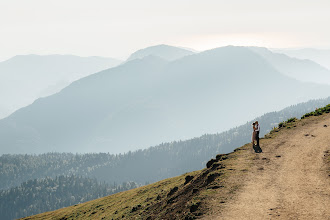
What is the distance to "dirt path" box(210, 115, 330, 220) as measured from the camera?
23781 millimetres

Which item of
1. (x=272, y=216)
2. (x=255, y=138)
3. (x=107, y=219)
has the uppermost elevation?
(x=255, y=138)

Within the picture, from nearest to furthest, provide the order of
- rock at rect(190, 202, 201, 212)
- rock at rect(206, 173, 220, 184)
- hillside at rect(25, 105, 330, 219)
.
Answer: hillside at rect(25, 105, 330, 219) < rock at rect(190, 202, 201, 212) < rock at rect(206, 173, 220, 184)

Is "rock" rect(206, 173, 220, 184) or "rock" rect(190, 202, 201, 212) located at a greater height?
"rock" rect(206, 173, 220, 184)

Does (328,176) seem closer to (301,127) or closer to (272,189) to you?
(272,189)

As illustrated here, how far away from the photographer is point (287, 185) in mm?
28375

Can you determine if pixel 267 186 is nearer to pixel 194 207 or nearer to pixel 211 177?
pixel 211 177

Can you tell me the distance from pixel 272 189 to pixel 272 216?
5103 millimetres

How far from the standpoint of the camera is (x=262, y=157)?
123 feet

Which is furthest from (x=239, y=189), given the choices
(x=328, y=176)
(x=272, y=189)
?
(x=328, y=176)

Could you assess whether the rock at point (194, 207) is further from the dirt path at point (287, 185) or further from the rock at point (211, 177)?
the rock at point (211, 177)

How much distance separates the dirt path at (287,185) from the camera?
2378cm

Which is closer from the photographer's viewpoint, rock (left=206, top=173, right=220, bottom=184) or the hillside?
the hillside

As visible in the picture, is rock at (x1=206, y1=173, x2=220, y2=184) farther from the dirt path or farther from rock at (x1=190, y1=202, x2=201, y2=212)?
rock at (x1=190, y1=202, x2=201, y2=212)

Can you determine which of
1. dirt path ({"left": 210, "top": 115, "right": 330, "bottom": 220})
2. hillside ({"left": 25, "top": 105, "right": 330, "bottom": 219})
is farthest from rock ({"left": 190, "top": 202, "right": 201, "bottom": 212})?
dirt path ({"left": 210, "top": 115, "right": 330, "bottom": 220})
